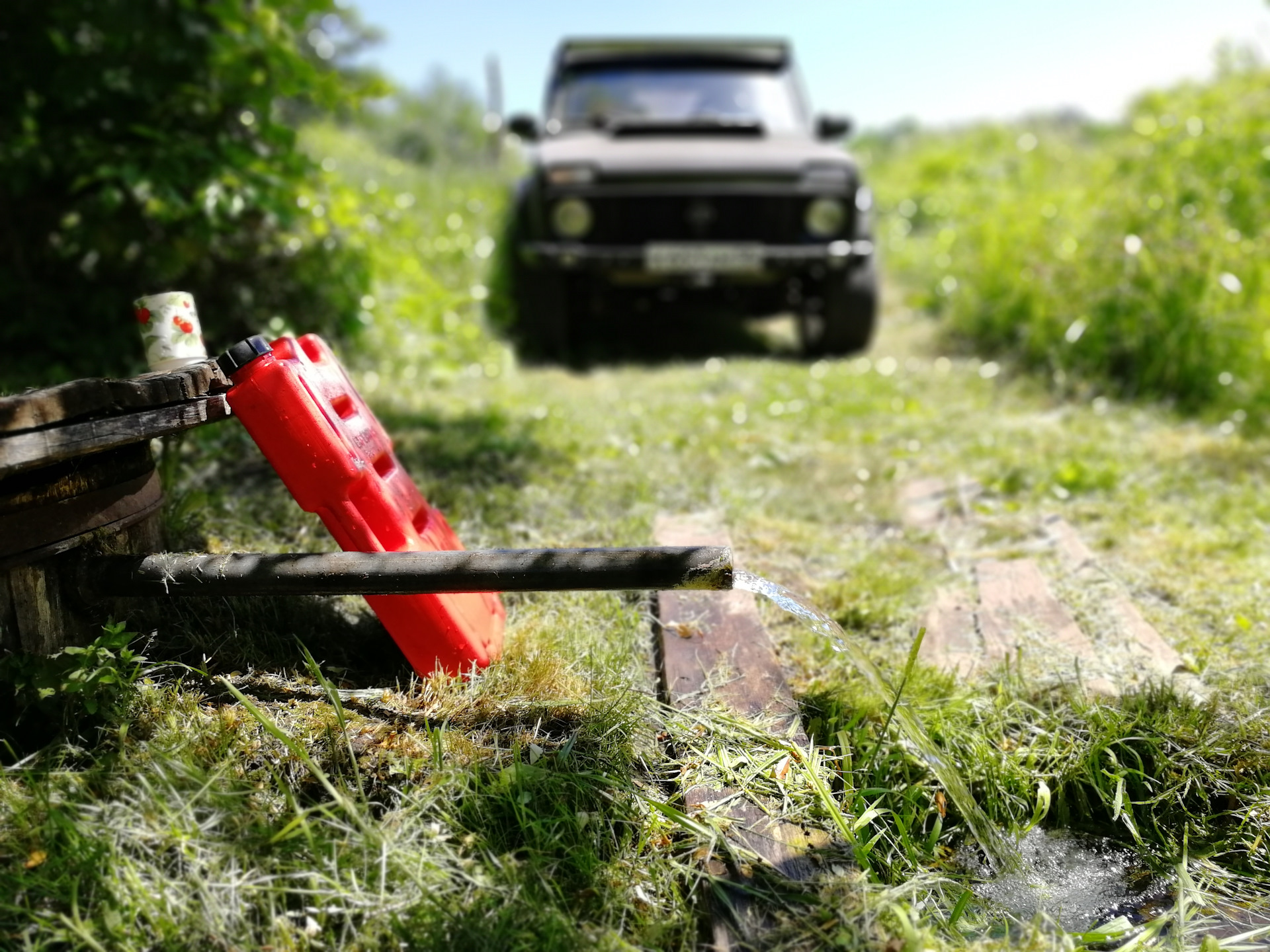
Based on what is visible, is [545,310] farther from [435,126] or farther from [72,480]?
[435,126]

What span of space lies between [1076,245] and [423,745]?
4.40m

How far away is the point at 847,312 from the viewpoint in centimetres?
505

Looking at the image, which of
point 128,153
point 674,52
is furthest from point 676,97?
point 128,153

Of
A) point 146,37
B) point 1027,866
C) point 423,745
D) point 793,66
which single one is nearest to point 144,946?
point 423,745

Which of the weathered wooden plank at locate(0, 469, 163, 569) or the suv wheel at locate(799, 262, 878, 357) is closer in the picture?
the weathered wooden plank at locate(0, 469, 163, 569)

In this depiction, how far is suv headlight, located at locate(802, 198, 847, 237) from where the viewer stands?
4.88 meters

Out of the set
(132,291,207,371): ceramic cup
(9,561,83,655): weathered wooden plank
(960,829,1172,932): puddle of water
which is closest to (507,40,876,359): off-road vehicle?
(132,291,207,371): ceramic cup

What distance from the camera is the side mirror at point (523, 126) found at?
5414mm

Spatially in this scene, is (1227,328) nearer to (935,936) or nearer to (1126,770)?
(1126,770)

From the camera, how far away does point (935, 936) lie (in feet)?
4.54

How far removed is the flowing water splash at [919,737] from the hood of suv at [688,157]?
334 cm

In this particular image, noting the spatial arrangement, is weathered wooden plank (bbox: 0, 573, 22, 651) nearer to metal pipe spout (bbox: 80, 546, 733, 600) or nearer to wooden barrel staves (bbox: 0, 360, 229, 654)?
wooden barrel staves (bbox: 0, 360, 229, 654)

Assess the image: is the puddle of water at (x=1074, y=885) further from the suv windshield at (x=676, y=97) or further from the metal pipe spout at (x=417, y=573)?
the suv windshield at (x=676, y=97)

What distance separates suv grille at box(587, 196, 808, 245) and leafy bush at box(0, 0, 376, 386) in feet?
4.79
